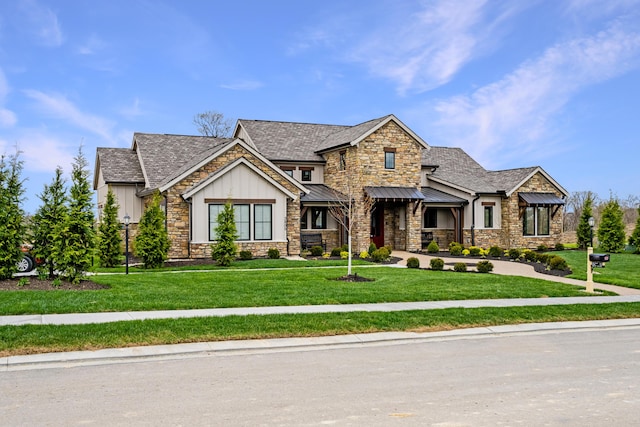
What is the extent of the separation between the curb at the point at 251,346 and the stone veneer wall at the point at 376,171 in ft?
63.0

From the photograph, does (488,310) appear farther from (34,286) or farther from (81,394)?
(34,286)

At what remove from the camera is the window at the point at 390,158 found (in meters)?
31.8

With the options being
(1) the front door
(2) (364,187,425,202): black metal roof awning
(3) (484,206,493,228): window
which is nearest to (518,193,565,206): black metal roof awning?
(3) (484,206,493,228): window

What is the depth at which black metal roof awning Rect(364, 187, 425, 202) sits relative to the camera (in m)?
30.6

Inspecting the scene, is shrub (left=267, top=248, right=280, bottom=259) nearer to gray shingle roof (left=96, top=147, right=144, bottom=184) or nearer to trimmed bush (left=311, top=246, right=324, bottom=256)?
trimmed bush (left=311, top=246, right=324, bottom=256)

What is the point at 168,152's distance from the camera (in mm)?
31984

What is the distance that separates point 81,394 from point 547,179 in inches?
1361

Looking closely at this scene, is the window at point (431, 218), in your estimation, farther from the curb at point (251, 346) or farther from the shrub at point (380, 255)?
the curb at point (251, 346)

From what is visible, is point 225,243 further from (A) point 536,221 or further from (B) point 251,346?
(A) point 536,221

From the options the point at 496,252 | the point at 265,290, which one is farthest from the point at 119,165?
the point at 496,252

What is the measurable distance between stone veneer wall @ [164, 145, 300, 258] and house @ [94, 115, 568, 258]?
45 millimetres

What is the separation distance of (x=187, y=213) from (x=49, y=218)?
10.6 m

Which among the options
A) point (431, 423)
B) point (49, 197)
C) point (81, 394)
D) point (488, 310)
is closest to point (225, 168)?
point (49, 197)

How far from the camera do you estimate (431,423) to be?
5.89 meters
